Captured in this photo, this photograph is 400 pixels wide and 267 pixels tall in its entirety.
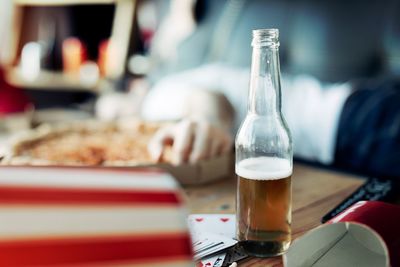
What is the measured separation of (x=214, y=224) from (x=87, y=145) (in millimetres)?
390

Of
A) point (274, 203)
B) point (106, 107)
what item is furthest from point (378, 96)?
point (106, 107)

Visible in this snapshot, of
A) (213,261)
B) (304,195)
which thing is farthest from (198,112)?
(213,261)

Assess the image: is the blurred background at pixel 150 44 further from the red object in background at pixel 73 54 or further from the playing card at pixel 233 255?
the playing card at pixel 233 255

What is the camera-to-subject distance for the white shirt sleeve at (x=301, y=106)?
5.31ft

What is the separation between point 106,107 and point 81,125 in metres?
1.21

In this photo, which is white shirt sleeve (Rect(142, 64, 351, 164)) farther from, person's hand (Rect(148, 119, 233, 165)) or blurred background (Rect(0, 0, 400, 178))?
person's hand (Rect(148, 119, 233, 165))

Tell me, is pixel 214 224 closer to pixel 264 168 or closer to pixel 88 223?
pixel 264 168

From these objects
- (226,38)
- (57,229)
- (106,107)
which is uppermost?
(226,38)

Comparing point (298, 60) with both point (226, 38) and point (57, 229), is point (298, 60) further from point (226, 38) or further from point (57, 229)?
point (57, 229)

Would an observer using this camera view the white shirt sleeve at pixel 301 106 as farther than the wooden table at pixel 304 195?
Yes

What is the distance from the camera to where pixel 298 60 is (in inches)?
84.1

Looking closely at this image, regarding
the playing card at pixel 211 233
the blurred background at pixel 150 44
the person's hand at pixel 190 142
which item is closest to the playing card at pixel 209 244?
the playing card at pixel 211 233

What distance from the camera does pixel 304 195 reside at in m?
0.81

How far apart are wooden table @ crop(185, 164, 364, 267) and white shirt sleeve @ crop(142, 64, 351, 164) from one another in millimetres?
521
